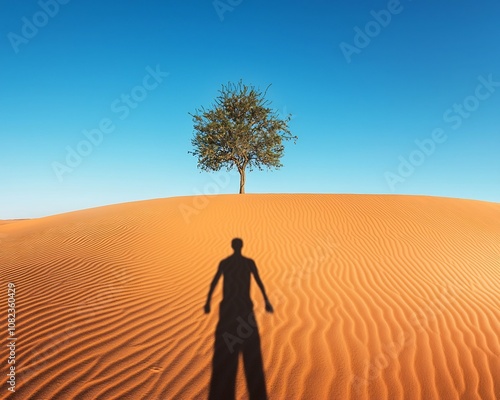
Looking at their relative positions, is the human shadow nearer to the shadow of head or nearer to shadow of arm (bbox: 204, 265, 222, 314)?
shadow of arm (bbox: 204, 265, 222, 314)

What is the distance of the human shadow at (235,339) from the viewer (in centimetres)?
305

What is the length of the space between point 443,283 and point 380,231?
13.5ft

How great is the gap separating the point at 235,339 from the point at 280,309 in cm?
132

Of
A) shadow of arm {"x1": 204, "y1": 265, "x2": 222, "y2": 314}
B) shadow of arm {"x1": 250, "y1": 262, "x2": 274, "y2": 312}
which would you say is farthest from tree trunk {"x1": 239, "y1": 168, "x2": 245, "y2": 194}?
shadow of arm {"x1": 204, "y1": 265, "x2": 222, "y2": 314}

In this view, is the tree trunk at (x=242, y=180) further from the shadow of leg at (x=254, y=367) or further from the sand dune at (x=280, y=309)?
the shadow of leg at (x=254, y=367)

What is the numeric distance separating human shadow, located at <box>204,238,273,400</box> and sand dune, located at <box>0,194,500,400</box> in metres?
0.12

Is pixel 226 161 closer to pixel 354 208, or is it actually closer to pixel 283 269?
pixel 354 208

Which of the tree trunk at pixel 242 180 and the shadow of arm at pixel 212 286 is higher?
the tree trunk at pixel 242 180

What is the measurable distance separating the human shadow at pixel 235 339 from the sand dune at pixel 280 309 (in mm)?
115

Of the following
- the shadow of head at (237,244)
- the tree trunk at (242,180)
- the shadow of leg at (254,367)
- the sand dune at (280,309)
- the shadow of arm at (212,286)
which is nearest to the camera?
the shadow of leg at (254,367)

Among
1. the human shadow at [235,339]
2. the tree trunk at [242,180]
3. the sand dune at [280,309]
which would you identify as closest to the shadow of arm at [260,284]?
the human shadow at [235,339]

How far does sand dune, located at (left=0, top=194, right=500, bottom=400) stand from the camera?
3.13 m

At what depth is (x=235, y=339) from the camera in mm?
4023

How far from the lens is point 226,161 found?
969 inches
